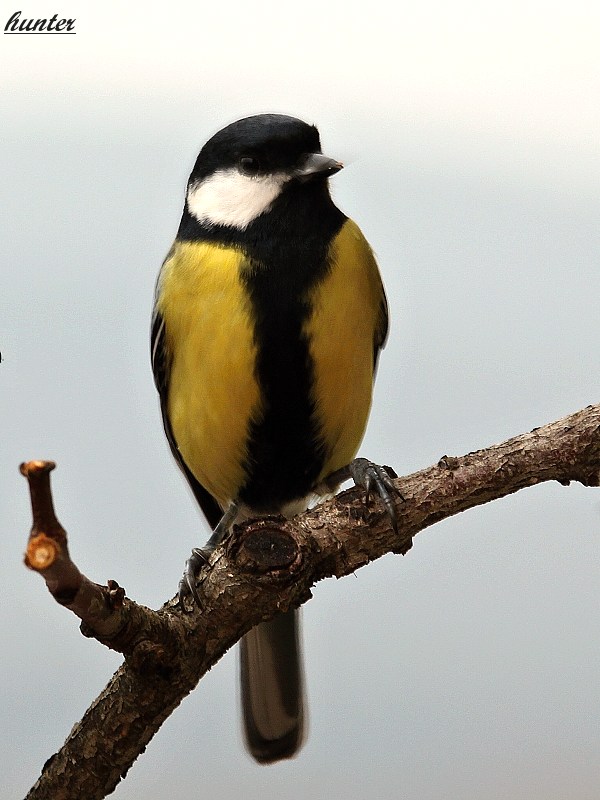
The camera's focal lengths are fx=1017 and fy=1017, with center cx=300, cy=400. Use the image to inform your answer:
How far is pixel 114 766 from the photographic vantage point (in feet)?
3.47

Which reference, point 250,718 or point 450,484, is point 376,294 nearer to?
point 450,484

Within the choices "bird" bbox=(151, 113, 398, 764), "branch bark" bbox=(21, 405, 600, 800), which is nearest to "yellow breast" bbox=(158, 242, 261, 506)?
"bird" bbox=(151, 113, 398, 764)

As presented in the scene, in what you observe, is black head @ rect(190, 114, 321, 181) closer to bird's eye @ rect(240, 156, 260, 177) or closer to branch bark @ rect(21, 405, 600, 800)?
bird's eye @ rect(240, 156, 260, 177)

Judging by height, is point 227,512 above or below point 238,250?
below

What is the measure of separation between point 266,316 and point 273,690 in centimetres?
58

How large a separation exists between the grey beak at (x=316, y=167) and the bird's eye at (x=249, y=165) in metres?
0.05

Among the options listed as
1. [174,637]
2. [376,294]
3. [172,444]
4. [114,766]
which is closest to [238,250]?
[376,294]

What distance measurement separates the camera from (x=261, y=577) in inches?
39.6

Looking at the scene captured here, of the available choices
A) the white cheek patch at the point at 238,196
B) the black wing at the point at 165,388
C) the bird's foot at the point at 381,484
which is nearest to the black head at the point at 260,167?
the white cheek patch at the point at 238,196

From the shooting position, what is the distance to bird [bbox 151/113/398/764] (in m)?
1.18

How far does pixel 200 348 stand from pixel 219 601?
0.32m

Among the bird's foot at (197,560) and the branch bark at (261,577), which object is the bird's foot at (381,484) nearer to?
the branch bark at (261,577)

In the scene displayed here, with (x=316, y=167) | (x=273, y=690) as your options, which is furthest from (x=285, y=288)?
(x=273, y=690)

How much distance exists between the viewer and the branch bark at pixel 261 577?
3.36 ft
